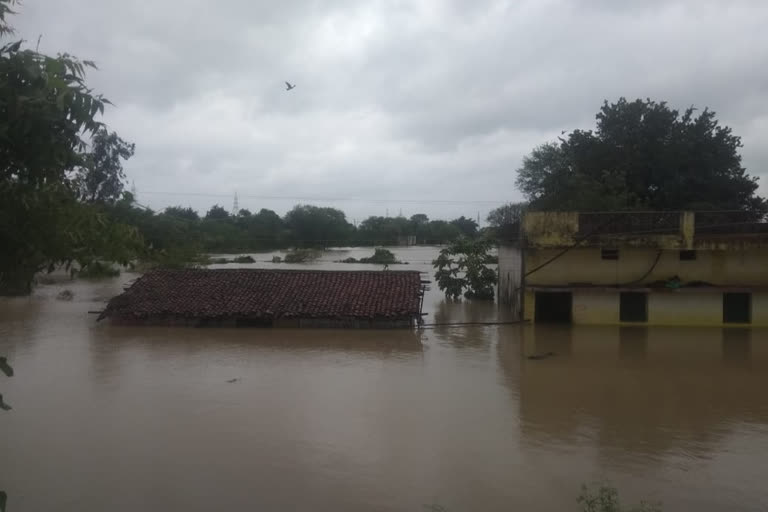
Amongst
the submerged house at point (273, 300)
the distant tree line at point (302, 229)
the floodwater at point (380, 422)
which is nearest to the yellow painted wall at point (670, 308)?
the floodwater at point (380, 422)

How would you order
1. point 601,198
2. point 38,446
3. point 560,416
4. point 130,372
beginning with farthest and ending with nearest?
point 601,198
point 130,372
point 560,416
point 38,446

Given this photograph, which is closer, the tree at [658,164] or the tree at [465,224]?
the tree at [658,164]

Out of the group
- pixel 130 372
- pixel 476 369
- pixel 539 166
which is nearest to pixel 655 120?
pixel 539 166

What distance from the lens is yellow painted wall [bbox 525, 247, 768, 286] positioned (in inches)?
762

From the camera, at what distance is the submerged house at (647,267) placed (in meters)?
18.8

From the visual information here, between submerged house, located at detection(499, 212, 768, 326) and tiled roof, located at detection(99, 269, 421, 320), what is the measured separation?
433 centimetres

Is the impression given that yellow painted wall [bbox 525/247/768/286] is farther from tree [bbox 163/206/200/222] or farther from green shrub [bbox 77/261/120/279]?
tree [bbox 163/206/200/222]

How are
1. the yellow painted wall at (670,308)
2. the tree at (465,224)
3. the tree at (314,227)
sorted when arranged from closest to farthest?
the yellow painted wall at (670,308)
the tree at (314,227)
the tree at (465,224)

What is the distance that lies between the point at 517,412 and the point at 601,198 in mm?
17125

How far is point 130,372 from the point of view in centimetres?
1366

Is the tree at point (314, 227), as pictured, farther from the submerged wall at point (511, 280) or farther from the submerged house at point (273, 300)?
the submerged house at point (273, 300)

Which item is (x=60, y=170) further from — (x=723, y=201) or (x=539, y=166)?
(x=539, y=166)

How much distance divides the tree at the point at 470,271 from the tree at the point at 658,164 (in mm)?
3934

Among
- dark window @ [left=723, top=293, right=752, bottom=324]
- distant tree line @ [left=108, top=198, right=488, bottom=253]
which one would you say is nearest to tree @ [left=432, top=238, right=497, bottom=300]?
dark window @ [left=723, top=293, right=752, bottom=324]
